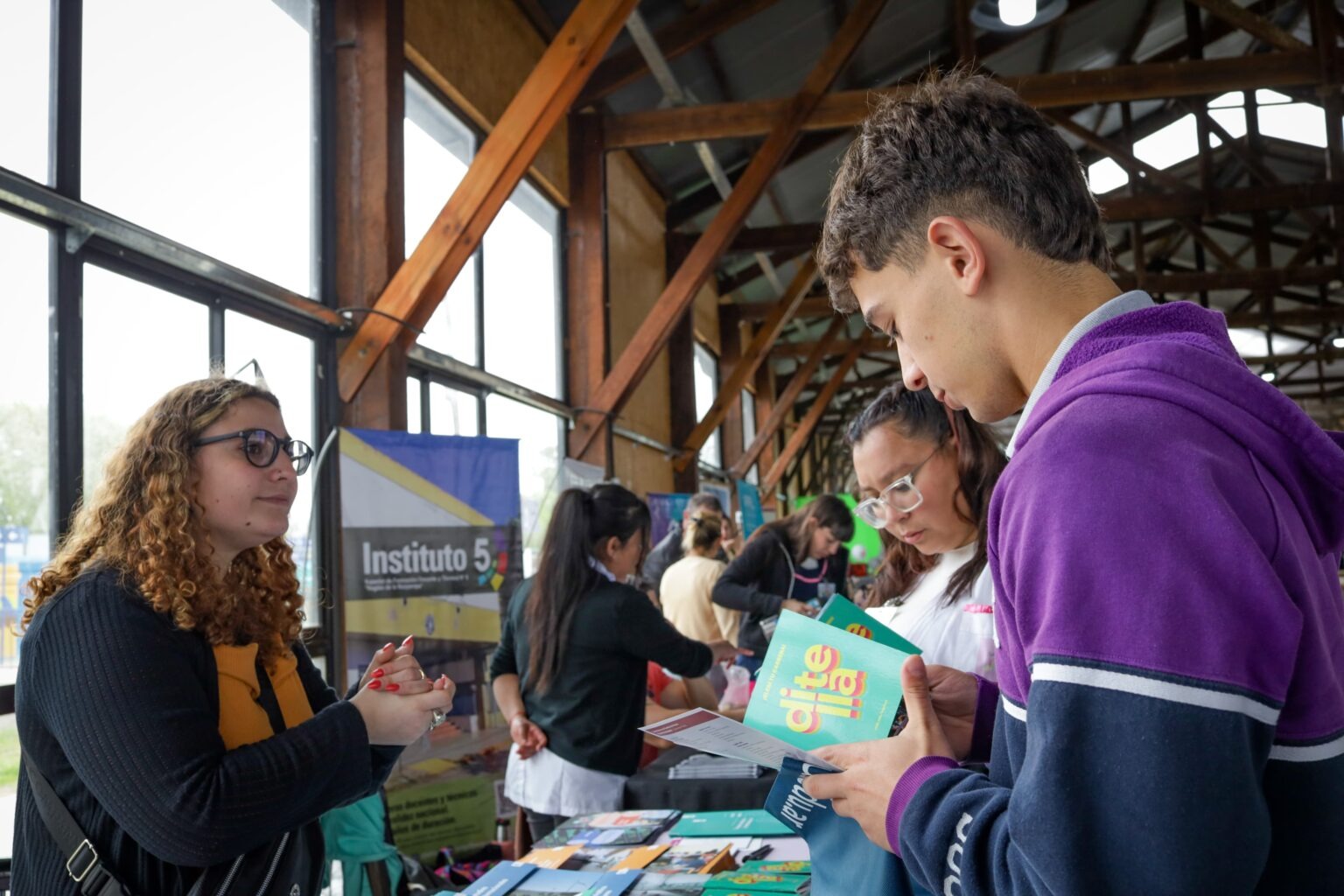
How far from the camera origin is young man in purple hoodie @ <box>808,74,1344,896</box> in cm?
62

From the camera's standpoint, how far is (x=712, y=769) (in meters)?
2.89

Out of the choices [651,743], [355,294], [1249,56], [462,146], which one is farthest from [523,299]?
[1249,56]

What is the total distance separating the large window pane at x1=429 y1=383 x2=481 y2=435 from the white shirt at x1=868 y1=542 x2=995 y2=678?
382 cm

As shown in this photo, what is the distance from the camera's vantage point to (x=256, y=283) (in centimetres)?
375

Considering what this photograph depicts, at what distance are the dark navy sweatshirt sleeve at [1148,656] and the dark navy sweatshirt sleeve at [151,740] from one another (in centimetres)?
130

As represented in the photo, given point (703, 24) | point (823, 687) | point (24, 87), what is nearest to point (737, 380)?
point (703, 24)

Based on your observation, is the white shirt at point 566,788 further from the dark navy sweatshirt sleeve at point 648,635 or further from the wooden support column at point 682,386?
the wooden support column at point 682,386

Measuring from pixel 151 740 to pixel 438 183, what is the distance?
4750mm

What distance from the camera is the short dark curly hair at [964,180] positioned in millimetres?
844

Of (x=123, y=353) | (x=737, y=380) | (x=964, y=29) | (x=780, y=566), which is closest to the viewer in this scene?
(x=123, y=353)

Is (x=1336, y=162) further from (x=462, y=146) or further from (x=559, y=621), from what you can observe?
(x=559, y=621)

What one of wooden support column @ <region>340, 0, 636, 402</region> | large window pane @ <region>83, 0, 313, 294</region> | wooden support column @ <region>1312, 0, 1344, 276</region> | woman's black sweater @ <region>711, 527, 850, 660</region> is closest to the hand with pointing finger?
large window pane @ <region>83, 0, 313, 294</region>

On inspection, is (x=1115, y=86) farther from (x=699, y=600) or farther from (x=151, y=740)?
(x=151, y=740)

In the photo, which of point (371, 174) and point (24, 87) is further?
point (371, 174)
